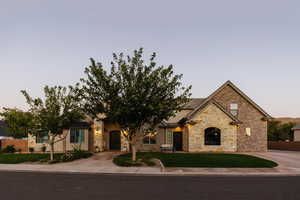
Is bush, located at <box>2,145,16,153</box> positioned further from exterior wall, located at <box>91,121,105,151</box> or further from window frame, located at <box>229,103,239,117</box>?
window frame, located at <box>229,103,239,117</box>

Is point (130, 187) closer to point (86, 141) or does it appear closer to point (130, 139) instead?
point (130, 139)

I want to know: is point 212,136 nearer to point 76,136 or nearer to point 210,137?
point 210,137

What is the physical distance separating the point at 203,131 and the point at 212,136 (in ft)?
4.31

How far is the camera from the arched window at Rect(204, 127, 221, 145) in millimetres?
28953

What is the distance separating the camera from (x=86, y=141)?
30.9 metres

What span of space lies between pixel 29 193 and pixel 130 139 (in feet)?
38.1

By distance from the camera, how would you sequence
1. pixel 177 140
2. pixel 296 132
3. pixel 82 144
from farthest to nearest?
1. pixel 296 132
2. pixel 177 140
3. pixel 82 144

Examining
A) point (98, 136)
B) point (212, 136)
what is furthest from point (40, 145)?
point (212, 136)

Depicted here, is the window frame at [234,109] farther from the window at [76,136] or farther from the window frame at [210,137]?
the window at [76,136]

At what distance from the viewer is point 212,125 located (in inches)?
1136

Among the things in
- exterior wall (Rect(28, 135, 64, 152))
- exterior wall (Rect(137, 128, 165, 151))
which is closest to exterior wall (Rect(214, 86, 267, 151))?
exterior wall (Rect(137, 128, 165, 151))

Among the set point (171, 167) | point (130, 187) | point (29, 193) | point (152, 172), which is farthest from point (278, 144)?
point (29, 193)

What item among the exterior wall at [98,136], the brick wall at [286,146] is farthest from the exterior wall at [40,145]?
the brick wall at [286,146]

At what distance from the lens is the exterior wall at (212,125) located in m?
28.7
